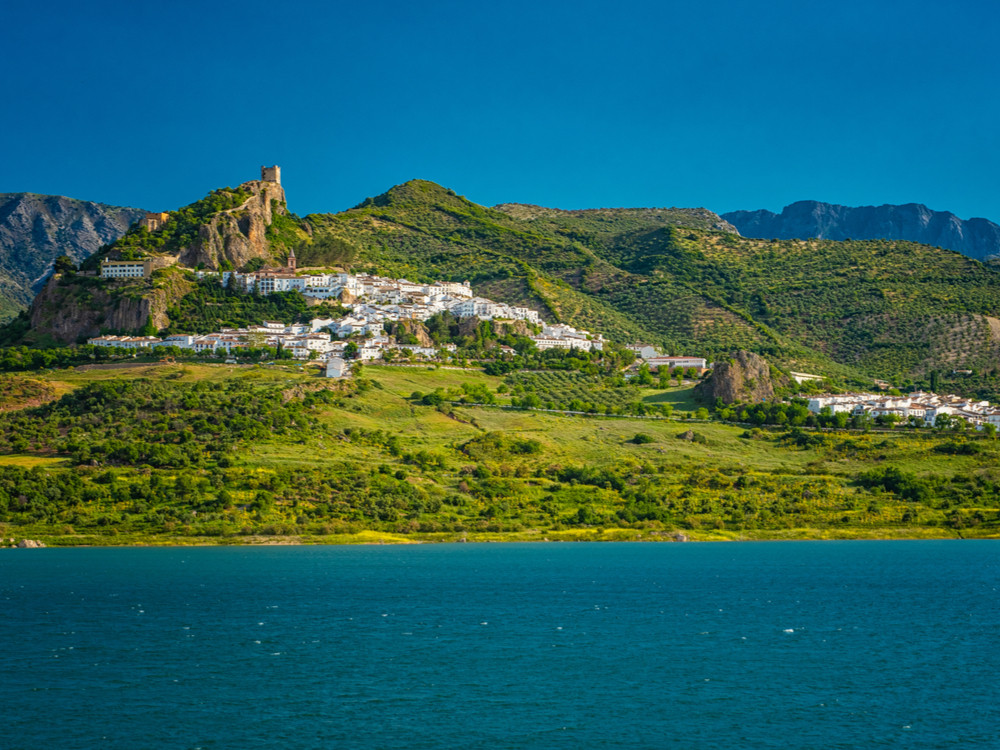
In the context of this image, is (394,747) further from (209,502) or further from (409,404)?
(409,404)

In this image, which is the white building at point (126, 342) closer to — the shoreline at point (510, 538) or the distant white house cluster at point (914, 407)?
the shoreline at point (510, 538)

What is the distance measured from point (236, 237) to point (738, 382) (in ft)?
260

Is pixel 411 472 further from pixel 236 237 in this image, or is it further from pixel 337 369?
pixel 236 237

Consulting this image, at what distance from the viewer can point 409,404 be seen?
11244 centimetres

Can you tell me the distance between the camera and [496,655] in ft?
123

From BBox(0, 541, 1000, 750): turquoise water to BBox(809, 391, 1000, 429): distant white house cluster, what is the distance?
60360mm

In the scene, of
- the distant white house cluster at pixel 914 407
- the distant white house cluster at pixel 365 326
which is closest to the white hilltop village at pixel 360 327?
the distant white house cluster at pixel 365 326

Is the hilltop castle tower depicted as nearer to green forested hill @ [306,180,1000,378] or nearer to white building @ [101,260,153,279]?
white building @ [101,260,153,279]

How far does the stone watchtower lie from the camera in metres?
183

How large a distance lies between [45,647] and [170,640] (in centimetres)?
442

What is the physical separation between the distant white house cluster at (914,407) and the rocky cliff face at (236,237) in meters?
86.1

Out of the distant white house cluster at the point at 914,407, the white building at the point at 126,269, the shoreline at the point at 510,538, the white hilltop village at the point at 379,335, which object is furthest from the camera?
the white building at the point at 126,269

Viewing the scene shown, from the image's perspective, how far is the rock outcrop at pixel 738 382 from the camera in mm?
124750

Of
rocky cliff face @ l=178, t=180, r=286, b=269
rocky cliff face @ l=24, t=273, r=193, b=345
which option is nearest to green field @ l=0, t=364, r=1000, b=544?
rocky cliff face @ l=24, t=273, r=193, b=345
